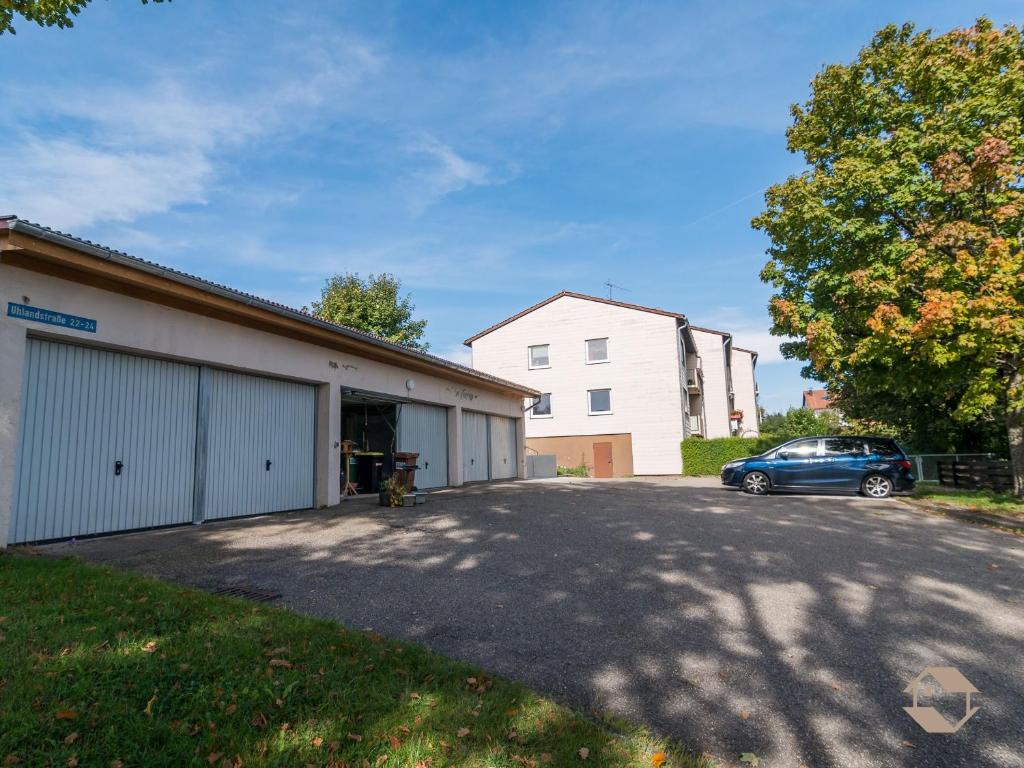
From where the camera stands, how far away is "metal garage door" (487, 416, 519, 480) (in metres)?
21.2

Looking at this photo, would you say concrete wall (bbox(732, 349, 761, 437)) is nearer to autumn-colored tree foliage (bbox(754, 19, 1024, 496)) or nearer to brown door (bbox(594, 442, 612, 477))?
brown door (bbox(594, 442, 612, 477))

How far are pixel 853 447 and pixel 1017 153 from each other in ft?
25.5

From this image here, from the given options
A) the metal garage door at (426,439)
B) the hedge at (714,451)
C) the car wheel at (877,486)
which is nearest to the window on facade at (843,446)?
the car wheel at (877,486)

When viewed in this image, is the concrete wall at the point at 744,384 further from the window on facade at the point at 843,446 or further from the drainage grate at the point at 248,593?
→ the drainage grate at the point at 248,593

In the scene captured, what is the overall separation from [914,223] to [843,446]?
5959 millimetres

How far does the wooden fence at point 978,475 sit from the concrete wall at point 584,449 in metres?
13.5

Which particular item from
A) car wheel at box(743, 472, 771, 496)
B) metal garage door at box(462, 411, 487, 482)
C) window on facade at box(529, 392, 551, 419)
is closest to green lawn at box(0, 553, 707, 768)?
car wheel at box(743, 472, 771, 496)

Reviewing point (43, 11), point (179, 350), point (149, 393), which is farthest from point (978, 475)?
point (43, 11)

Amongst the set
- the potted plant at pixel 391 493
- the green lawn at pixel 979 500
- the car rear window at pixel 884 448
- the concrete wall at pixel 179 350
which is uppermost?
the concrete wall at pixel 179 350

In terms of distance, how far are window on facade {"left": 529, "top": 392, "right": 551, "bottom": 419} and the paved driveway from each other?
70.0 feet

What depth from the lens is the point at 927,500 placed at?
13508 millimetres

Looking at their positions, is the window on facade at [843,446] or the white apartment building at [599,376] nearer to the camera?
the window on facade at [843,446]

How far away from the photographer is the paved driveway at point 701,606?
320 centimetres

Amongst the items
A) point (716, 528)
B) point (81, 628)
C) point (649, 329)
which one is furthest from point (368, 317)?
point (81, 628)
